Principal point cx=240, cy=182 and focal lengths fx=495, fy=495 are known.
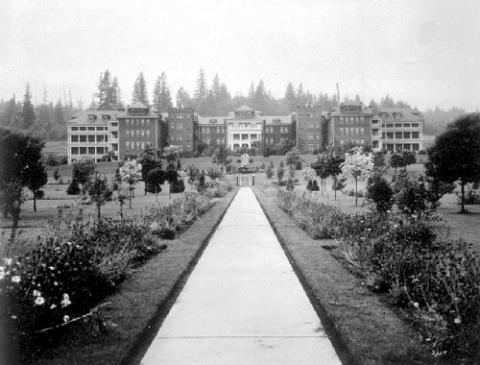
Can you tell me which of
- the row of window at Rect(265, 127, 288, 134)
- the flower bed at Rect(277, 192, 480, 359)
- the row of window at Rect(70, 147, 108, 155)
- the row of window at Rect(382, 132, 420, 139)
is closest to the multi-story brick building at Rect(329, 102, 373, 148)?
the row of window at Rect(382, 132, 420, 139)

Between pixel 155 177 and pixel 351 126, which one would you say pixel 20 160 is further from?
pixel 351 126

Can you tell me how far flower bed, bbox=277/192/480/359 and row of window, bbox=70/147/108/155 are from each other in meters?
92.0

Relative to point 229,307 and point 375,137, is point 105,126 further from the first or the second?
point 229,307

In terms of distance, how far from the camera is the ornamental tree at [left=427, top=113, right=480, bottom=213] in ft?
88.5

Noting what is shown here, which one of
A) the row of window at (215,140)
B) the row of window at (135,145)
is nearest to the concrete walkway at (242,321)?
the row of window at (135,145)

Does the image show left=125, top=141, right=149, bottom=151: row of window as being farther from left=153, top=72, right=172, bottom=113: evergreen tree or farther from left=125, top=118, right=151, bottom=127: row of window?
left=153, top=72, right=172, bottom=113: evergreen tree

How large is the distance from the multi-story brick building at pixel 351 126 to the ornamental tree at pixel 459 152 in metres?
69.4

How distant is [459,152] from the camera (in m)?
27.1

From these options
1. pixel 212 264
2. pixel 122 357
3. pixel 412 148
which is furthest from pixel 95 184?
pixel 412 148

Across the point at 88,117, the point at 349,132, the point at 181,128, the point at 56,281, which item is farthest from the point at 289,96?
the point at 56,281

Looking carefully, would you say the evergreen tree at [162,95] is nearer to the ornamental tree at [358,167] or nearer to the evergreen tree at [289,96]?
the evergreen tree at [289,96]

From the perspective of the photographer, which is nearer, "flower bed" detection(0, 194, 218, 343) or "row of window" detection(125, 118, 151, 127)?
"flower bed" detection(0, 194, 218, 343)

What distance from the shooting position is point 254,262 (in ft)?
40.3

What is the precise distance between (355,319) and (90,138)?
100595 millimetres
